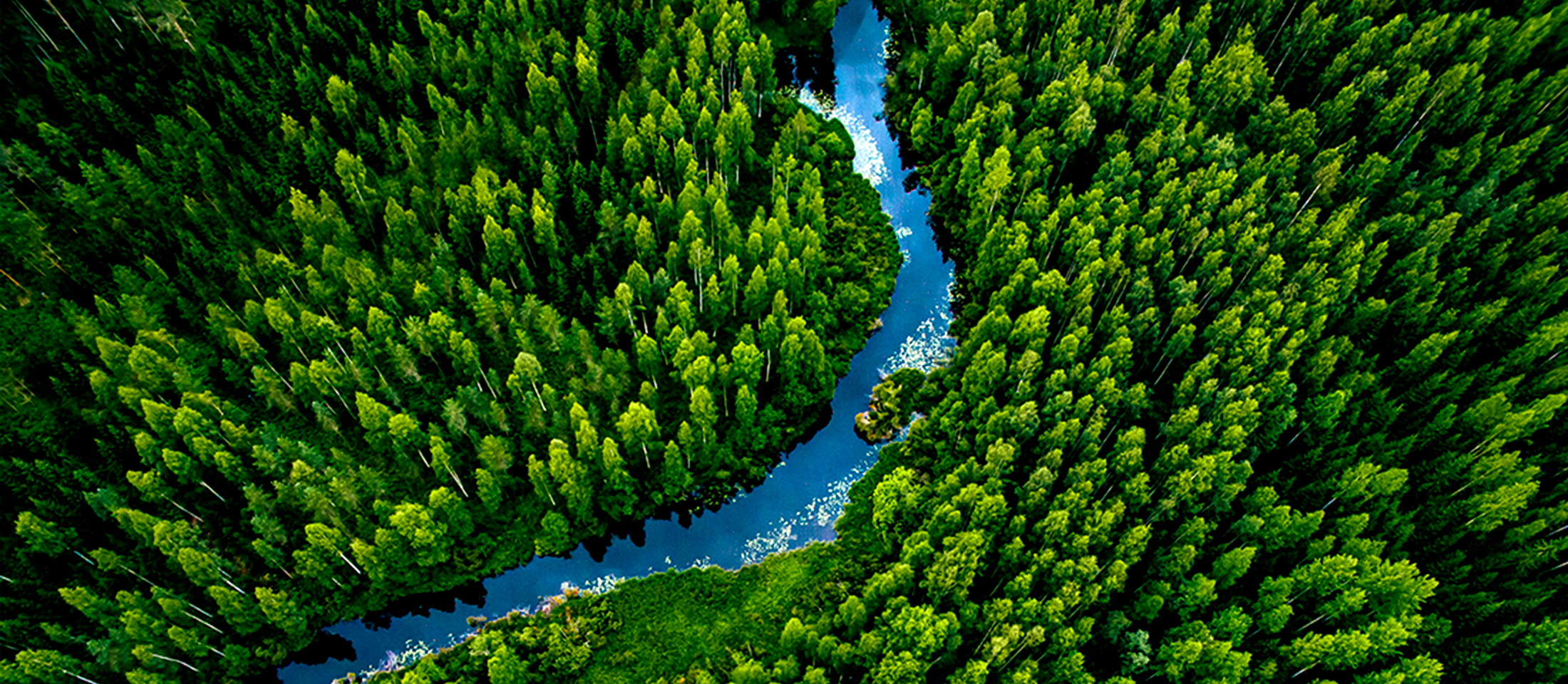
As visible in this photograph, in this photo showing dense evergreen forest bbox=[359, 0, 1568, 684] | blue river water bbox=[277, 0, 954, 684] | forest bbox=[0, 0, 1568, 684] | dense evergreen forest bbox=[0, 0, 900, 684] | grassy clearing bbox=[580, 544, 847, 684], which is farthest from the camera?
blue river water bbox=[277, 0, 954, 684]

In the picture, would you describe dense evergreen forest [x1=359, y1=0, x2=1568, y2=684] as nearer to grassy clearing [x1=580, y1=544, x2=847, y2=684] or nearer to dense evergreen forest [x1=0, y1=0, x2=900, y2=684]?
grassy clearing [x1=580, y1=544, x2=847, y2=684]

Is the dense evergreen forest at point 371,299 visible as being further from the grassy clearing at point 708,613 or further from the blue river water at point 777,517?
the grassy clearing at point 708,613

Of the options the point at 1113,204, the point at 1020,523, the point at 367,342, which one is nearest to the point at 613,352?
the point at 367,342

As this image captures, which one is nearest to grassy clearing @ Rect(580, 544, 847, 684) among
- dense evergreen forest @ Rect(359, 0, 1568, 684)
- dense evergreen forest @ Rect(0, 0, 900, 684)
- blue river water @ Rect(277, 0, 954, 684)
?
dense evergreen forest @ Rect(359, 0, 1568, 684)

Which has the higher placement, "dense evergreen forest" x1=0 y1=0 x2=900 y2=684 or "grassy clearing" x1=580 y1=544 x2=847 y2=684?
"dense evergreen forest" x1=0 y1=0 x2=900 y2=684

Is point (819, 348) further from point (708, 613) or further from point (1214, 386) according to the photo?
point (1214, 386)

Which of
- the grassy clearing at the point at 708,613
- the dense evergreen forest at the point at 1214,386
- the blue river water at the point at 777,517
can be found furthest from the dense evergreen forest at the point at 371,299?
the dense evergreen forest at the point at 1214,386
